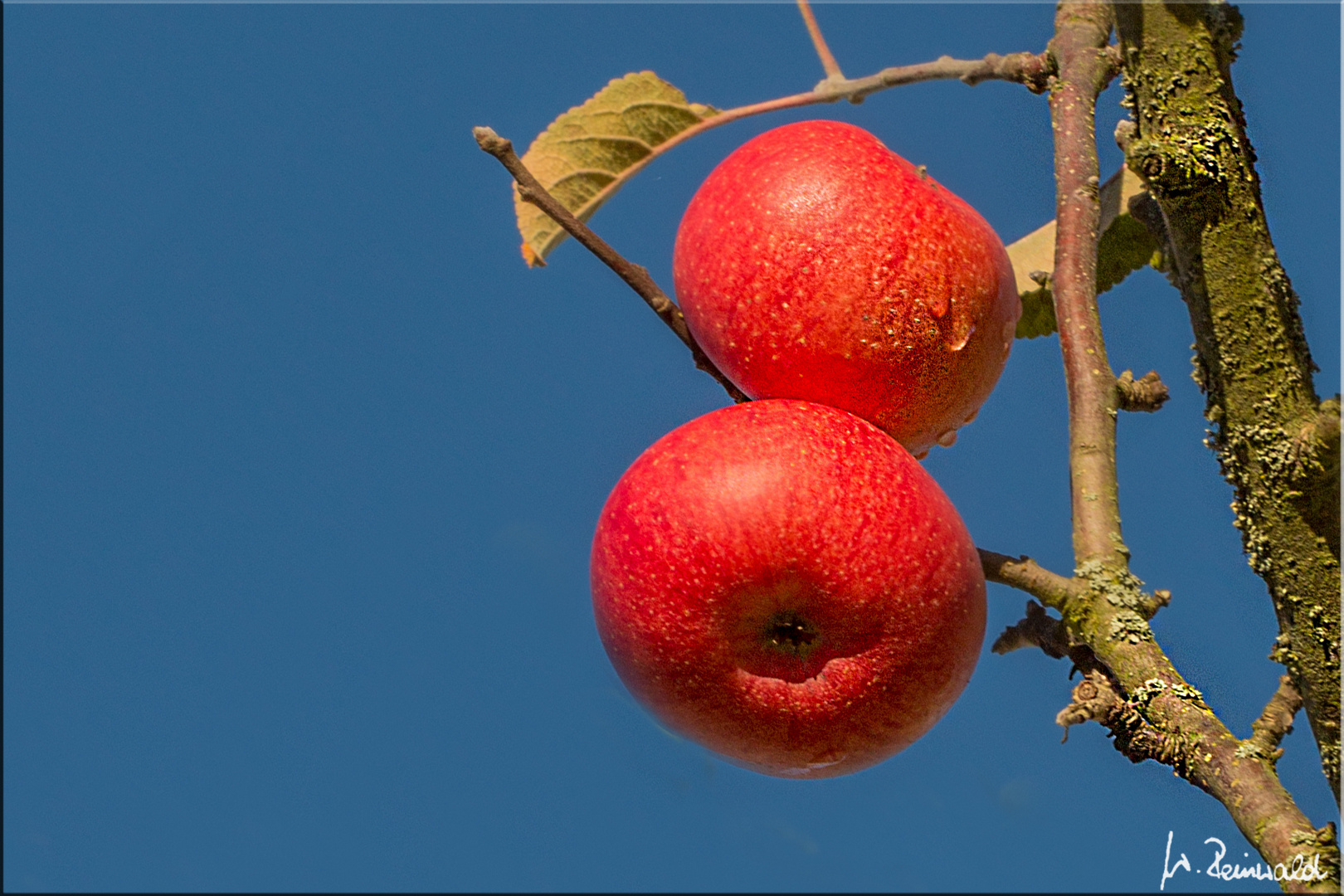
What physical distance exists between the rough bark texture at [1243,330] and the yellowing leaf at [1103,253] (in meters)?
0.33

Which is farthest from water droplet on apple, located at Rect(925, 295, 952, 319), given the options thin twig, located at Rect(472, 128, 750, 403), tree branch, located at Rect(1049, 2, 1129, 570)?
thin twig, located at Rect(472, 128, 750, 403)

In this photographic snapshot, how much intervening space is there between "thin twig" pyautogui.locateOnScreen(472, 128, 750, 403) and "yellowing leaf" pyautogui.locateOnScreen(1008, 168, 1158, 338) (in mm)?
619

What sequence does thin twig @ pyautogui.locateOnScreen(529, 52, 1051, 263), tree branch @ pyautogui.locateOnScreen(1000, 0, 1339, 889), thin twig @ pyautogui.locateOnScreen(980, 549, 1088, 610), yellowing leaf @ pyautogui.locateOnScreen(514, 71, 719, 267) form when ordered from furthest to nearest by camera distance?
1. yellowing leaf @ pyautogui.locateOnScreen(514, 71, 719, 267)
2. thin twig @ pyautogui.locateOnScreen(529, 52, 1051, 263)
3. thin twig @ pyautogui.locateOnScreen(980, 549, 1088, 610)
4. tree branch @ pyautogui.locateOnScreen(1000, 0, 1339, 889)

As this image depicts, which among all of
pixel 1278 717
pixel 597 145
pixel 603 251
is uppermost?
pixel 597 145

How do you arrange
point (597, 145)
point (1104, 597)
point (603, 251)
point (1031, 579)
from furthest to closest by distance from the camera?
point (597, 145), point (603, 251), point (1031, 579), point (1104, 597)

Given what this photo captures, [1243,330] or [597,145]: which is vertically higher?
[597,145]

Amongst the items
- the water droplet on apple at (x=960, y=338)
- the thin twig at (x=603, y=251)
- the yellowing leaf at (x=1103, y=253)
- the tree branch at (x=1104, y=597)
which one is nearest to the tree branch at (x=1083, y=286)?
the tree branch at (x=1104, y=597)

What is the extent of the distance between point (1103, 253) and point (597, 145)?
0.99 m

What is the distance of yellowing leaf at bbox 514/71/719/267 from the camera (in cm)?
238

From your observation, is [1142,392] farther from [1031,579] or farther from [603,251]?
[603,251]

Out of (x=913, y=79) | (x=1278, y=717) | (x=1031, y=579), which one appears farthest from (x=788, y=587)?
(x=913, y=79)

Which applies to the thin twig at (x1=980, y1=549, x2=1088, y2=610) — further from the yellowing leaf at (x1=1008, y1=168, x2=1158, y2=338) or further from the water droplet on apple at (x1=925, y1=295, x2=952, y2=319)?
the yellowing leaf at (x1=1008, y1=168, x2=1158, y2=338)

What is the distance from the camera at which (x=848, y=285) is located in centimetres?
193

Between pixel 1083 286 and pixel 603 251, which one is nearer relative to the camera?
pixel 1083 286
